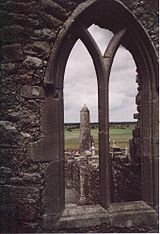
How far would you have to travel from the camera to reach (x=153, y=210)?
3.48 metres

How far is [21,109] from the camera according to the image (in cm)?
317

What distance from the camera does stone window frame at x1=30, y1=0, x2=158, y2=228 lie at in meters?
3.21

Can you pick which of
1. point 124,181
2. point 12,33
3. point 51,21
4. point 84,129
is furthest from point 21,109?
point 84,129

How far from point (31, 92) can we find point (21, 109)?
0.19 m

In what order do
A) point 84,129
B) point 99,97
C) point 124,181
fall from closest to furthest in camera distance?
point 99,97, point 124,181, point 84,129

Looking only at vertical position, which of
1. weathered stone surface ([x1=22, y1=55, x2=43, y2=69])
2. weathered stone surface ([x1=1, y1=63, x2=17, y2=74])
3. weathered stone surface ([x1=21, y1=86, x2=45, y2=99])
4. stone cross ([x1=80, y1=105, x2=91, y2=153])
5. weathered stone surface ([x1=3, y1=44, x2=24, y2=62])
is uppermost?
weathered stone surface ([x1=3, y1=44, x2=24, y2=62])

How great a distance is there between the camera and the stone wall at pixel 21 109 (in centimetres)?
314

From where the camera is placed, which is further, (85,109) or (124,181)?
(85,109)

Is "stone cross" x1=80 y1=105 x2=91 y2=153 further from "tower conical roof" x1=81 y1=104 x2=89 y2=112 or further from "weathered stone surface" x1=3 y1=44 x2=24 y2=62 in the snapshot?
"weathered stone surface" x1=3 y1=44 x2=24 y2=62

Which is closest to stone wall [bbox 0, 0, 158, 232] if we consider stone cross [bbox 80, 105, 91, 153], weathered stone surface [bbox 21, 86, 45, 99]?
weathered stone surface [bbox 21, 86, 45, 99]

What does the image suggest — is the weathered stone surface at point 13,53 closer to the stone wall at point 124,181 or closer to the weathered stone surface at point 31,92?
the weathered stone surface at point 31,92

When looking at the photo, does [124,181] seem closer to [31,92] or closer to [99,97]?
[99,97]

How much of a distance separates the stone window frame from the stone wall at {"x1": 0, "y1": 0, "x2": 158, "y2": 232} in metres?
0.08

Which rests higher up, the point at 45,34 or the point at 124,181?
the point at 45,34
